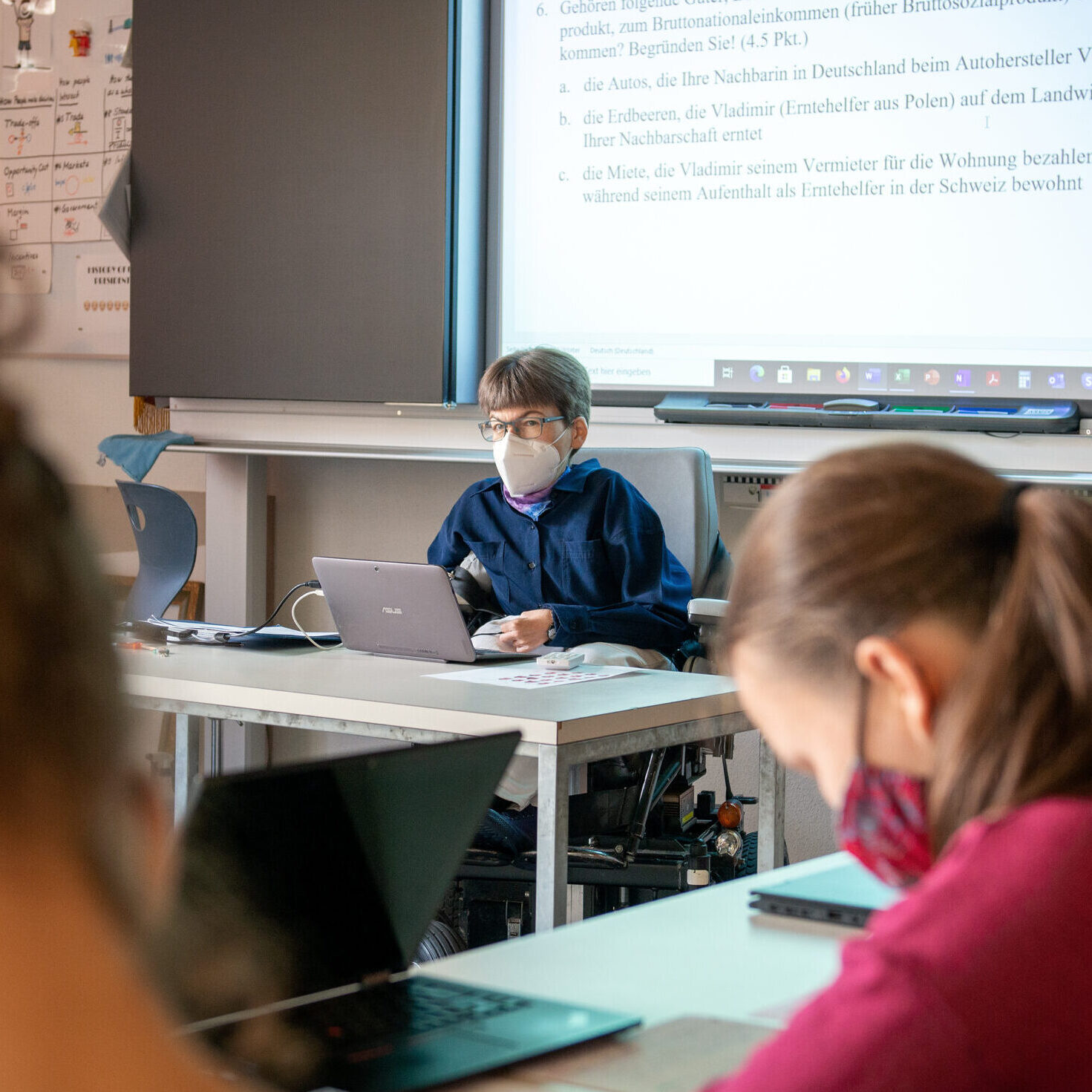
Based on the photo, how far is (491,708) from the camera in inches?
73.5

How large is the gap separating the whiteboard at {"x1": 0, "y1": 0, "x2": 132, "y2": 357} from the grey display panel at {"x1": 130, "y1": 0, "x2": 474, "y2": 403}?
0.42 meters

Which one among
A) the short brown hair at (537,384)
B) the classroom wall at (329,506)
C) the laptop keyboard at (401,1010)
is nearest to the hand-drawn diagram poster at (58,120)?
the classroom wall at (329,506)

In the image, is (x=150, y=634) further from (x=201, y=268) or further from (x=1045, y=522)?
(x=1045, y=522)

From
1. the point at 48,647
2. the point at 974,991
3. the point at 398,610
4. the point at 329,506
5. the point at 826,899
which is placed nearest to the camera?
the point at 48,647

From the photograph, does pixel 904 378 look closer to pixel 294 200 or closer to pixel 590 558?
pixel 590 558

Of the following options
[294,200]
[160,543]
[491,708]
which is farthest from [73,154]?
[491,708]

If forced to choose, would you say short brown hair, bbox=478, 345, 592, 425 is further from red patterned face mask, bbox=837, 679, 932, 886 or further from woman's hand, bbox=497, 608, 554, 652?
red patterned face mask, bbox=837, 679, 932, 886

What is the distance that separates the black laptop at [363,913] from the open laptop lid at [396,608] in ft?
4.20

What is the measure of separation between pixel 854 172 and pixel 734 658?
261 centimetres

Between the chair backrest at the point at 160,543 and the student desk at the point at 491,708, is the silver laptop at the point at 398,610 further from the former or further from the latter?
the chair backrest at the point at 160,543

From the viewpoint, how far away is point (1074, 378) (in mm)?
3008

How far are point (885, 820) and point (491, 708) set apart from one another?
111 centimetres

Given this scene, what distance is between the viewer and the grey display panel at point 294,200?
3.55 m

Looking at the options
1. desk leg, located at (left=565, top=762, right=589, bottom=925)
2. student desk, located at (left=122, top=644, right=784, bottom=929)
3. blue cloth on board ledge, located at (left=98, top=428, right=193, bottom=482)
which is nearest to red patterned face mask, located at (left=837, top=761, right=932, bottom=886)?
student desk, located at (left=122, top=644, right=784, bottom=929)
